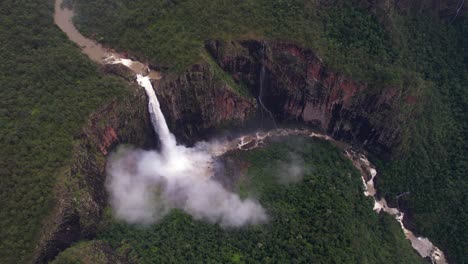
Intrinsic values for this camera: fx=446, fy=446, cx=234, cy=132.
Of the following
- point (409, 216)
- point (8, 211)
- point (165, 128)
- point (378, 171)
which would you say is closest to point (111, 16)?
point (165, 128)

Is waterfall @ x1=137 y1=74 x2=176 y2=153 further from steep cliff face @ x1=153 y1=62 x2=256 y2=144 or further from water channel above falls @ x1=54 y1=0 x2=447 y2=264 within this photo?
steep cliff face @ x1=153 y1=62 x2=256 y2=144

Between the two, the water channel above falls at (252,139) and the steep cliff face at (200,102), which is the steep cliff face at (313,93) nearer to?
the water channel above falls at (252,139)

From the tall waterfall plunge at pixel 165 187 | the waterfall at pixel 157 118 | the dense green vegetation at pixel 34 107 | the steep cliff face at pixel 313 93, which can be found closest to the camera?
the dense green vegetation at pixel 34 107

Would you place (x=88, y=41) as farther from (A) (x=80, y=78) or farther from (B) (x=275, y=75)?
(B) (x=275, y=75)

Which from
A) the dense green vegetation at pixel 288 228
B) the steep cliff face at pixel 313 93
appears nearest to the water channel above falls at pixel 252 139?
the dense green vegetation at pixel 288 228

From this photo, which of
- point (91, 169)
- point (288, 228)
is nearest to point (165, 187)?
point (91, 169)

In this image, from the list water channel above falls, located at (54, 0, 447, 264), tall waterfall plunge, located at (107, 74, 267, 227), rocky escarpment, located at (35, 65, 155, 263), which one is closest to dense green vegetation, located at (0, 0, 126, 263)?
rocky escarpment, located at (35, 65, 155, 263)

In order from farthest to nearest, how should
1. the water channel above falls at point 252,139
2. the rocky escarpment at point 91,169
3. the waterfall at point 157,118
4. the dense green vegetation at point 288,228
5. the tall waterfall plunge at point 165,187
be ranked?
the water channel above falls at point 252,139, the waterfall at point 157,118, the tall waterfall plunge at point 165,187, the dense green vegetation at point 288,228, the rocky escarpment at point 91,169
